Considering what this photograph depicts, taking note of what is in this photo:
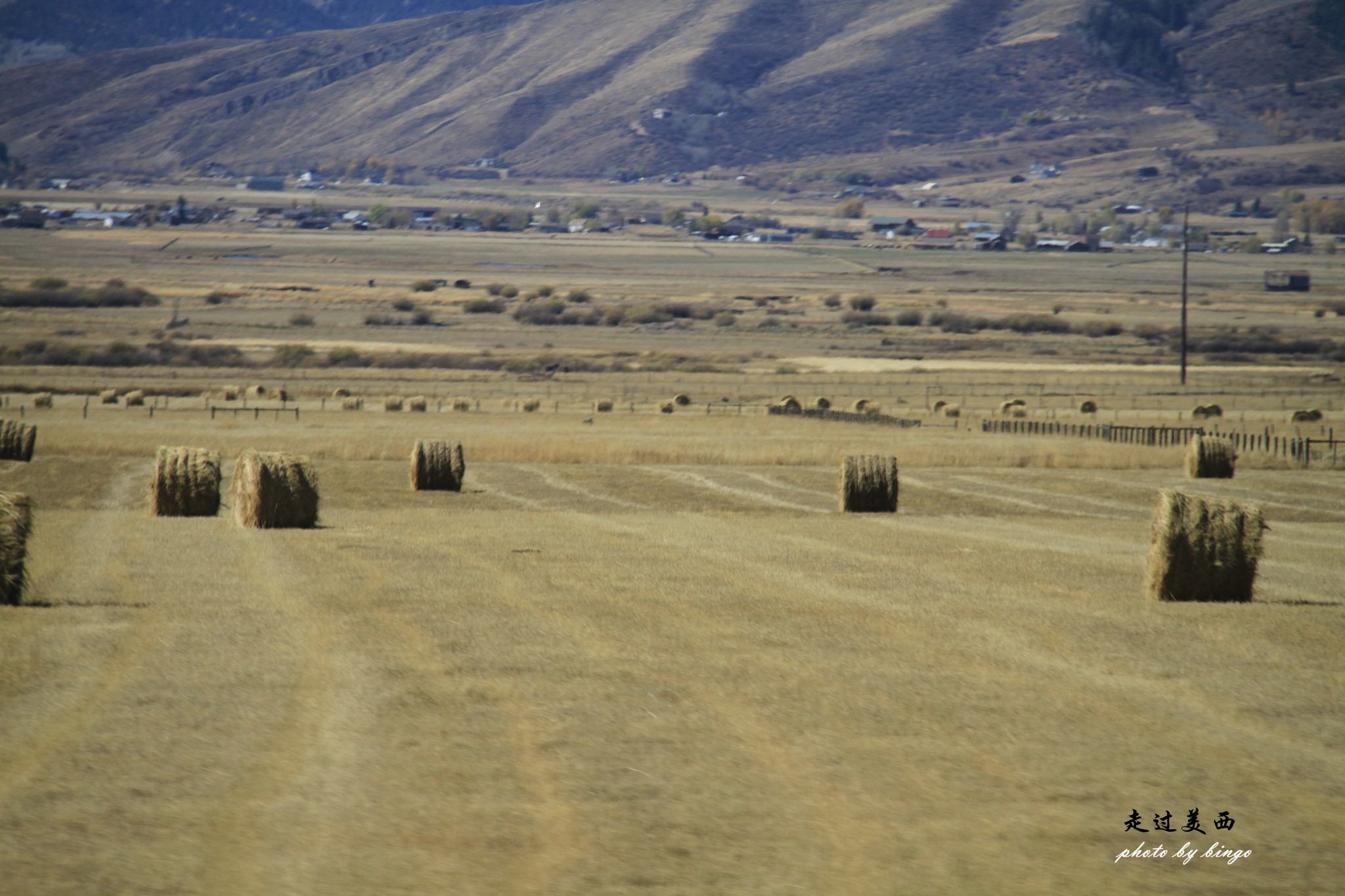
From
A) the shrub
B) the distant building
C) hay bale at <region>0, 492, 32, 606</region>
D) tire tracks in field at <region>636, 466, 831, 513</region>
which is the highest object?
the distant building

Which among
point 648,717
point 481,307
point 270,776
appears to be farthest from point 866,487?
point 481,307

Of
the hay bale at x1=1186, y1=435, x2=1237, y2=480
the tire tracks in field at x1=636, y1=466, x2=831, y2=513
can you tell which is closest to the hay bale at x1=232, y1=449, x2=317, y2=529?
the tire tracks in field at x1=636, y1=466, x2=831, y2=513

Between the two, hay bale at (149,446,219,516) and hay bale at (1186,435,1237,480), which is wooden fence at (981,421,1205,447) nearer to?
hay bale at (1186,435,1237,480)

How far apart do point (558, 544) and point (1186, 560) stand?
8227 millimetres

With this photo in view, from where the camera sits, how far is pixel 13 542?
12719mm

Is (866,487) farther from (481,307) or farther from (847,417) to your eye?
(481,307)

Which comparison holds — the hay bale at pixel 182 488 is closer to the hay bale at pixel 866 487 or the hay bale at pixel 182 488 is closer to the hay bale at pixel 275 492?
the hay bale at pixel 275 492

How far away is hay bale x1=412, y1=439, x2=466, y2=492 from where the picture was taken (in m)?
30.8

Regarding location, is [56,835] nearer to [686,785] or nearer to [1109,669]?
[686,785]

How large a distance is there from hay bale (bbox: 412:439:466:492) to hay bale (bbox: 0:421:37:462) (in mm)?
11121

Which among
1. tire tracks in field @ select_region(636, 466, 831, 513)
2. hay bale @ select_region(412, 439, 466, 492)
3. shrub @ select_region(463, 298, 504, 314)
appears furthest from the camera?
shrub @ select_region(463, 298, 504, 314)

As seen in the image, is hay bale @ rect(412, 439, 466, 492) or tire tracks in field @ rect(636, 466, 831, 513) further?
hay bale @ rect(412, 439, 466, 492)

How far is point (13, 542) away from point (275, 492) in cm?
824

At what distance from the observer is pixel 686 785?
8.40 meters
